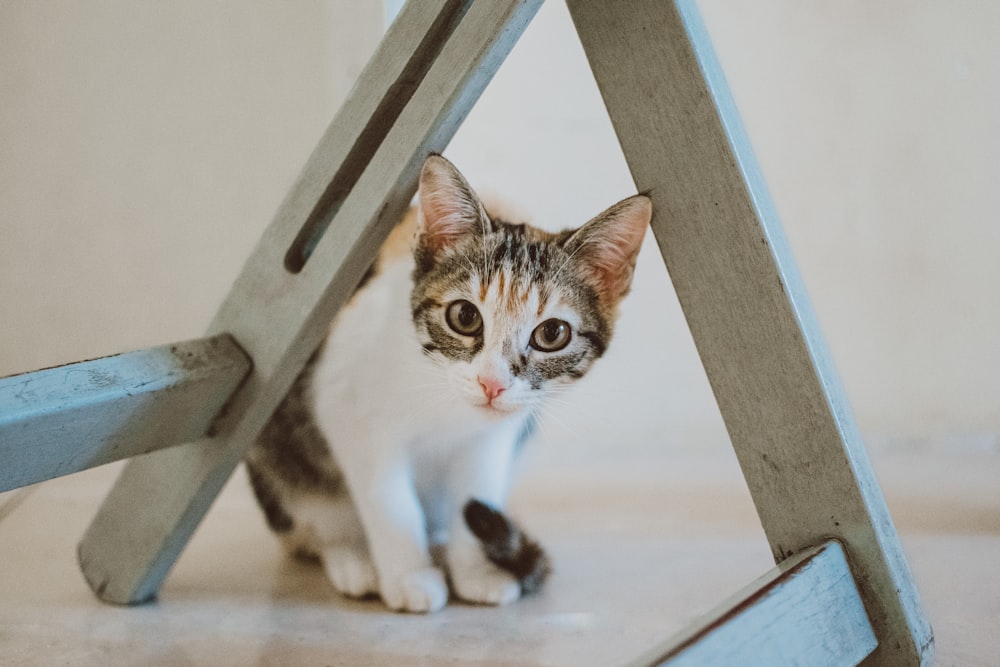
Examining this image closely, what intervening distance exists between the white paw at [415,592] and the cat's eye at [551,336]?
1.00 feet

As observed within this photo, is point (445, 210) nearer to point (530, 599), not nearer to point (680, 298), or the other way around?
point (680, 298)

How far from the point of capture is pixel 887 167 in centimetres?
169

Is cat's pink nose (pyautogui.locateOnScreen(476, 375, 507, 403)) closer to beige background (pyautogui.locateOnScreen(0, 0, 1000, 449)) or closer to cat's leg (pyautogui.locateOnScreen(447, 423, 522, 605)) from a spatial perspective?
cat's leg (pyautogui.locateOnScreen(447, 423, 522, 605))

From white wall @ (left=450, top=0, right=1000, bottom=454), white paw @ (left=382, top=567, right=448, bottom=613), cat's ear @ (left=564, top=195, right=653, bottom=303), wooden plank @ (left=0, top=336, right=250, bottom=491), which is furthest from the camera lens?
white wall @ (left=450, top=0, right=1000, bottom=454)

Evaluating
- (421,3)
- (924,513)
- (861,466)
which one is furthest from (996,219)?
(421,3)

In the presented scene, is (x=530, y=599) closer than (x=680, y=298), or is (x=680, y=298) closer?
(x=680, y=298)

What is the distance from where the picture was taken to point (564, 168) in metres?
1.61

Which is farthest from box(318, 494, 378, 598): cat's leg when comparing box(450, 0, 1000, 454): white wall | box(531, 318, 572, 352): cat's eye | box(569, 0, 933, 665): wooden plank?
box(450, 0, 1000, 454): white wall

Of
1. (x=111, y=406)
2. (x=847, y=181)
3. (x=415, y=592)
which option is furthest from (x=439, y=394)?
(x=847, y=181)

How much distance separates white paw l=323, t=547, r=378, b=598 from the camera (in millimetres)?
1022

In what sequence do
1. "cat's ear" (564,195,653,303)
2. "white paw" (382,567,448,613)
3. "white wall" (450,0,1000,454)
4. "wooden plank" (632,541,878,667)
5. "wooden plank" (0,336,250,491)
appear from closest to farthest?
A: "wooden plank" (632,541,878,667)
"wooden plank" (0,336,250,491)
"cat's ear" (564,195,653,303)
"white paw" (382,567,448,613)
"white wall" (450,0,1000,454)

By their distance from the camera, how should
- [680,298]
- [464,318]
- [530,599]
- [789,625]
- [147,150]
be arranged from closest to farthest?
[789,625] < [680,298] < [464,318] < [530,599] < [147,150]

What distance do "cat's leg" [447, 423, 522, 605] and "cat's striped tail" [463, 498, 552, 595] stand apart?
0.01 m

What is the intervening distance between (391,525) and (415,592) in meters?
0.08
